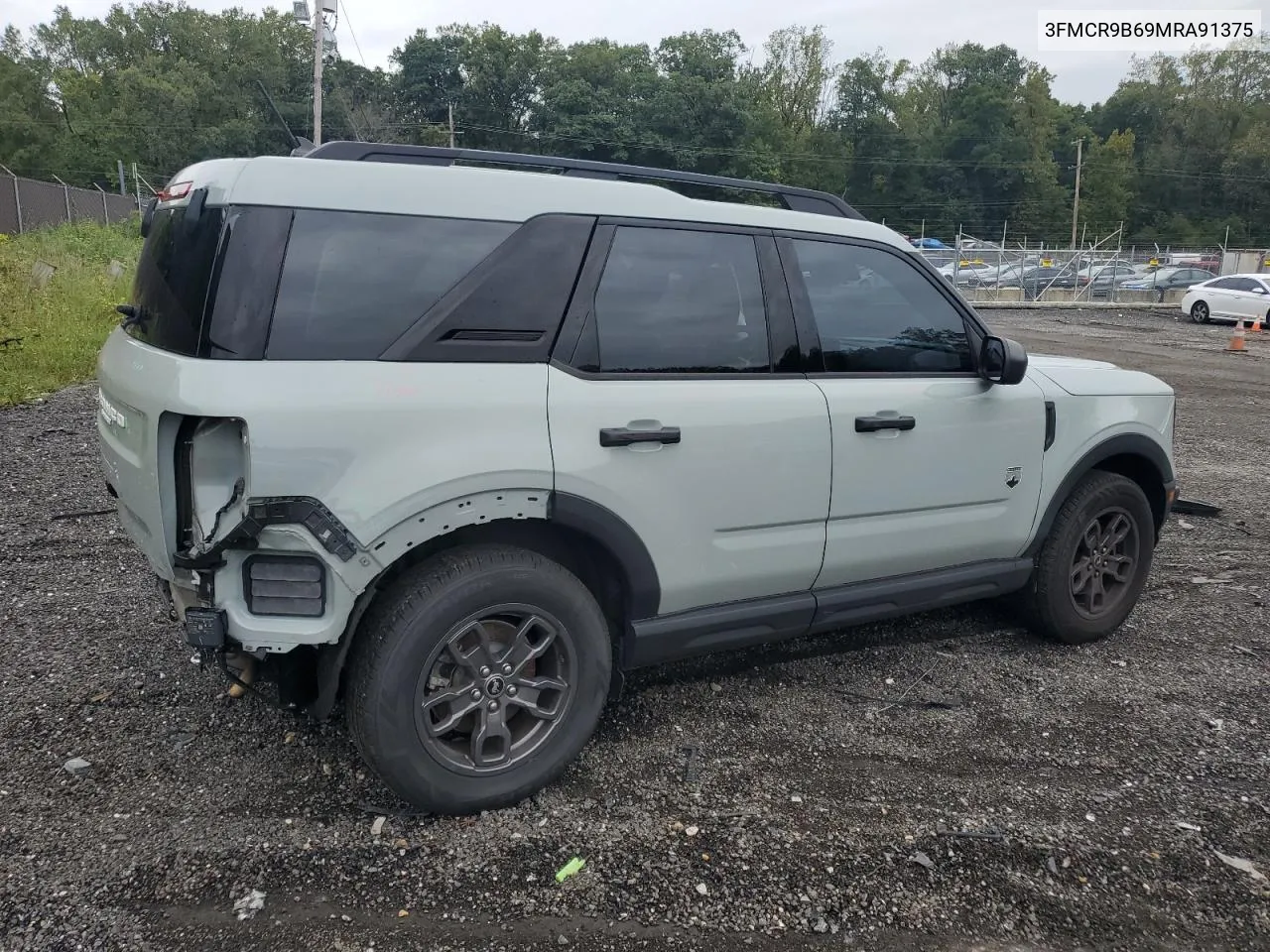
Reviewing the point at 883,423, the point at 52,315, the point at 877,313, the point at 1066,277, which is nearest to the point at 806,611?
the point at 883,423

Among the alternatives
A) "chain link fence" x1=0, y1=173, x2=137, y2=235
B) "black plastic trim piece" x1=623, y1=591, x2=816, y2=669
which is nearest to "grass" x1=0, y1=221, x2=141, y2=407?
"chain link fence" x1=0, y1=173, x2=137, y2=235

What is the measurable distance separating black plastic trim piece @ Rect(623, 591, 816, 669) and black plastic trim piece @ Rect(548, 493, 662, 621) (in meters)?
0.08

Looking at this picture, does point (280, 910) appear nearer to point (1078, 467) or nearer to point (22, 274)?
point (1078, 467)

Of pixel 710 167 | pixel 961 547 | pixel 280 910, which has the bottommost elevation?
pixel 280 910

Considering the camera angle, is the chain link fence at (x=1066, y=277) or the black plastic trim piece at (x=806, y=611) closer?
the black plastic trim piece at (x=806, y=611)

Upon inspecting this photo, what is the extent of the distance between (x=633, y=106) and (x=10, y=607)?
75.4 metres

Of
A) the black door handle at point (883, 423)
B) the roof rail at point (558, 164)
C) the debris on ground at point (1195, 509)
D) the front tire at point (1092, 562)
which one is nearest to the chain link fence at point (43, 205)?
the roof rail at point (558, 164)

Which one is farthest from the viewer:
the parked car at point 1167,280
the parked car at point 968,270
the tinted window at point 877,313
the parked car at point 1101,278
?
the parked car at point 968,270

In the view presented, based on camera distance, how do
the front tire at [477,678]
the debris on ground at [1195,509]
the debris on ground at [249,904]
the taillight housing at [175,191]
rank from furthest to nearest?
the debris on ground at [1195,509] < the taillight housing at [175,191] < the front tire at [477,678] < the debris on ground at [249,904]

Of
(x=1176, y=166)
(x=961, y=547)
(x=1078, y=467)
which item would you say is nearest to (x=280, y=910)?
(x=961, y=547)

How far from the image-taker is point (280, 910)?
2553 millimetres

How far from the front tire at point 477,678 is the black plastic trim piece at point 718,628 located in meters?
0.15

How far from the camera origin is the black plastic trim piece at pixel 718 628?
3250 millimetres

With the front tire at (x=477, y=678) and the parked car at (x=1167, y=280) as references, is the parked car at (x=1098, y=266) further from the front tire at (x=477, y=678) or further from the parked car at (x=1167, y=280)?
the front tire at (x=477, y=678)
